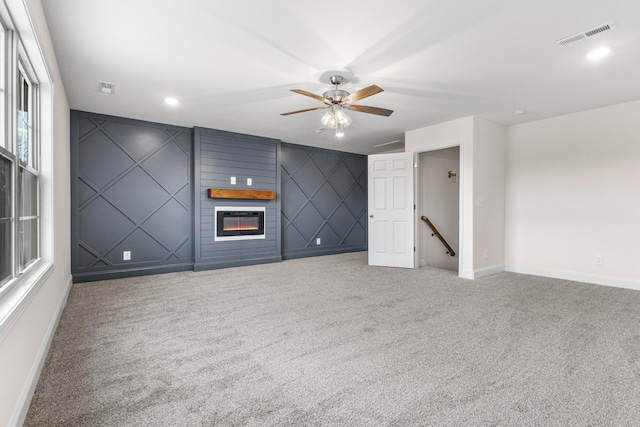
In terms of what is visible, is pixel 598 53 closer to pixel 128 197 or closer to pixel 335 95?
pixel 335 95

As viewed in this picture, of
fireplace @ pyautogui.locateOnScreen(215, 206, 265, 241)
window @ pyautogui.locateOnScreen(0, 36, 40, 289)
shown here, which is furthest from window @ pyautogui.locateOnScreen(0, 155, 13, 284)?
fireplace @ pyautogui.locateOnScreen(215, 206, 265, 241)

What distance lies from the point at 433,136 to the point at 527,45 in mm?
2472

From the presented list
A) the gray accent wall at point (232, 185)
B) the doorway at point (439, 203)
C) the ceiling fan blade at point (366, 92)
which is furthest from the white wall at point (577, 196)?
the gray accent wall at point (232, 185)

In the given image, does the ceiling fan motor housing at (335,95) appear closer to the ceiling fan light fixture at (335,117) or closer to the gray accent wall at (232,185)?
the ceiling fan light fixture at (335,117)

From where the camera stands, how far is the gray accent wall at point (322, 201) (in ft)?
21.5

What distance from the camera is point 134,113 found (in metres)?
4.51

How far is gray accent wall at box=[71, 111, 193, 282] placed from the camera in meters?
4.44

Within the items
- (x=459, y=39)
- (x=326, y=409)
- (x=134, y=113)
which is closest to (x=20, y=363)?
(x=326, y=409)

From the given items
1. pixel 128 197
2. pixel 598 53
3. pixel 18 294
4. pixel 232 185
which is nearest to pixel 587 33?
pixel 598 53

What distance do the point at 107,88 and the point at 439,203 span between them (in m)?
5.26

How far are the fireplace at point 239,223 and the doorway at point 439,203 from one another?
2991 millimetres

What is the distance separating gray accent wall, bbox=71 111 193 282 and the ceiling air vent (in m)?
5.03

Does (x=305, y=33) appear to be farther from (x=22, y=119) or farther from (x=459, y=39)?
(x=22, y=119)

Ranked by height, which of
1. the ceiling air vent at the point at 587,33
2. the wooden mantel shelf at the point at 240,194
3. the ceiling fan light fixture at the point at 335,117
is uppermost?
the ceiling air vent at the point at 587,33
